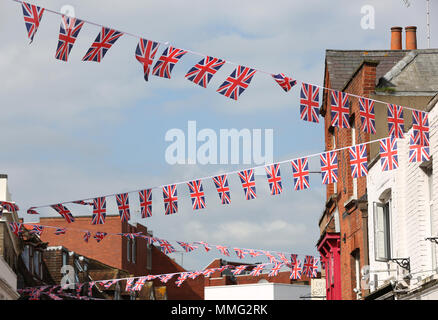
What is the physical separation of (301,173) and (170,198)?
3006 millimetres

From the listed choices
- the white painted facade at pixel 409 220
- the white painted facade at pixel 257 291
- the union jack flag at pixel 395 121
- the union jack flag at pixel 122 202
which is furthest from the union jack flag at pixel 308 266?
the white painted facade at pixel 257 291

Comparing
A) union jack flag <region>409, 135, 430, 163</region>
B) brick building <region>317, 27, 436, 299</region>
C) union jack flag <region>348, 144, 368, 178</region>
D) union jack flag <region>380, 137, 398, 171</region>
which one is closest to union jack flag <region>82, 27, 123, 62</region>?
union jack flag <region>348, 144, 368, 178</region>

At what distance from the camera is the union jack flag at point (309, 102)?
1577 centimetres

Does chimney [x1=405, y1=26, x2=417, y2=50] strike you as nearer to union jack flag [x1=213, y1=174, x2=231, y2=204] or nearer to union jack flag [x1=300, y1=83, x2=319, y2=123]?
union jack flag [x1=213, y1=174, x2=231, y2=204]

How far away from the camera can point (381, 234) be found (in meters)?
21.4

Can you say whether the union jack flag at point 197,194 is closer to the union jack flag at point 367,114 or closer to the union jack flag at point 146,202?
the union jack flag at point 146,202

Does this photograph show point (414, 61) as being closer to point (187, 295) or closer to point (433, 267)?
point (433, 267)

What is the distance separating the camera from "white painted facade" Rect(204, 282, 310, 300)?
68875 millimetres

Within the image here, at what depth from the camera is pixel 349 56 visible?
1133 inches

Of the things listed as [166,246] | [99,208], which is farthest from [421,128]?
[166,246]

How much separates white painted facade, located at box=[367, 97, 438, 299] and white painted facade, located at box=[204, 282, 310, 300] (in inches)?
1845

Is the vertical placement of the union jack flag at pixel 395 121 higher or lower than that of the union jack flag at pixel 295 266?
higher

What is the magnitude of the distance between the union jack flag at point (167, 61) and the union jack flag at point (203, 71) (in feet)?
1.18
